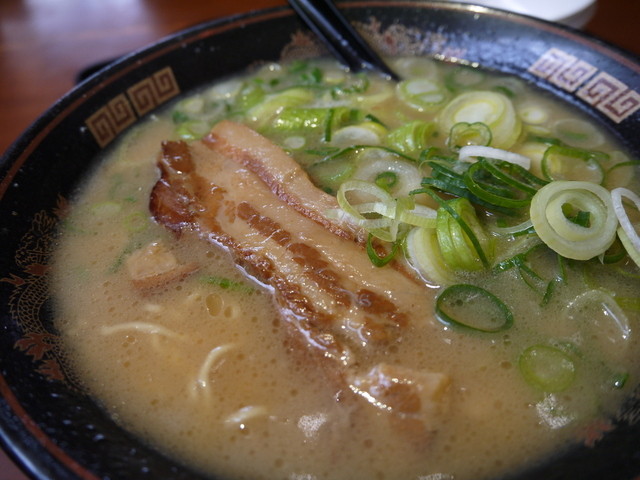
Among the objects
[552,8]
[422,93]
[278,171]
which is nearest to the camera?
[278,171]

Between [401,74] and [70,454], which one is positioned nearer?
[70,454]

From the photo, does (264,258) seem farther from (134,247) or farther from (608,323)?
(608,323)

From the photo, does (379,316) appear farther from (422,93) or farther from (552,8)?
(552,8)

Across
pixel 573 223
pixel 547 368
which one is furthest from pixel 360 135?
pixel 547 368

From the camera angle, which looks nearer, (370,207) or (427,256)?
(427,256)

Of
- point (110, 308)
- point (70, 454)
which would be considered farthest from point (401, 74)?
point (70, 454)

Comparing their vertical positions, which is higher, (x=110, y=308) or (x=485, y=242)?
(x=485, y=242)

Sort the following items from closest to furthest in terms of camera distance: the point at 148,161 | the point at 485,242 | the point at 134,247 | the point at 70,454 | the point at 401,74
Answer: the point at 70,454 → the point at 485,242 → the point at 134,247 → the point at 148,161 → the point at 401,74

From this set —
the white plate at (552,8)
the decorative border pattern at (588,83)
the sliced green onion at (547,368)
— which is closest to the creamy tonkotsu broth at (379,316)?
the sliced green onion at (547,368)
